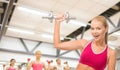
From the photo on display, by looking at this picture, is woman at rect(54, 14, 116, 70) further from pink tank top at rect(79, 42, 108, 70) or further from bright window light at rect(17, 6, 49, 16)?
bright window light at rect(17, 6, 49, 16)

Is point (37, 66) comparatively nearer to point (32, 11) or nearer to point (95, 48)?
point (32, 11)

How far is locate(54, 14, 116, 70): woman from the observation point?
61.6 inches

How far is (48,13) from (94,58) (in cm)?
569

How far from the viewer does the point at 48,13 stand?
7.17 meters

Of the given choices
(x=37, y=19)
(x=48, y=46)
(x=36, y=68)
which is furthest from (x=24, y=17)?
(x=48, y=46)

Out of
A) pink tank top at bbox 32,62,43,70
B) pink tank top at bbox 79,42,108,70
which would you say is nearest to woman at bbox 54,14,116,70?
pink tank top at bbox 79,42,108,70

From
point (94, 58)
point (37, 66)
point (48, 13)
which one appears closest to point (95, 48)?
point (94, 58)

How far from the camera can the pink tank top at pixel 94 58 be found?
1.59m

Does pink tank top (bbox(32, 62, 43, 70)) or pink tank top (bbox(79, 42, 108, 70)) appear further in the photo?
pink tank top (bbox(32, 62, 43, 70))

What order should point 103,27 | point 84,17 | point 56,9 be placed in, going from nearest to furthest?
1. point 103,27
2. point 56,9
3. point 84,17

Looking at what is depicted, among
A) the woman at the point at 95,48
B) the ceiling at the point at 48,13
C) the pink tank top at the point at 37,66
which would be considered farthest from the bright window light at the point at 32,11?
the woman at the point at 95,48

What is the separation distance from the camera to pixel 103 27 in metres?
1.58

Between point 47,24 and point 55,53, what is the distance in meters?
3.77

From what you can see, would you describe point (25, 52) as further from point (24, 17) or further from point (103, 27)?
point (103, 27)
